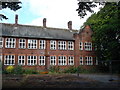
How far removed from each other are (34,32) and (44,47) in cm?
401

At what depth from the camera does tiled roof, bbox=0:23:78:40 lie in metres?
32.7

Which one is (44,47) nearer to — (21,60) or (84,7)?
(21,60)

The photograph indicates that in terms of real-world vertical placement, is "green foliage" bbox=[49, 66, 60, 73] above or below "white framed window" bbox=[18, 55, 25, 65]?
below

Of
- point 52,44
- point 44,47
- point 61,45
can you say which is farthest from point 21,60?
point 61,45

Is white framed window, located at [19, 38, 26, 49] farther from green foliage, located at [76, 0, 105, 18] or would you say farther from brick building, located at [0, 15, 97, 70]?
green foliage, located at [76, 0, 105, 18]

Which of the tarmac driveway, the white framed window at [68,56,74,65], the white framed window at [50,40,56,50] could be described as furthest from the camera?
the white framed window at [68,56,74,65]

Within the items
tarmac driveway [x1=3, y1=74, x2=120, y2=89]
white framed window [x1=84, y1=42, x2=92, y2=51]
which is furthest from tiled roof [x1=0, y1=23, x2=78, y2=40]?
tarmac driveway [x1=3, y1=74, x2=120, y2=89]

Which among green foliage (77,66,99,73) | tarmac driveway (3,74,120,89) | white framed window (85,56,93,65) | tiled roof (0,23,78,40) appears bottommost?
green foliage (77,66,99,73)

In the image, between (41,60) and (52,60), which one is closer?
(41,60)

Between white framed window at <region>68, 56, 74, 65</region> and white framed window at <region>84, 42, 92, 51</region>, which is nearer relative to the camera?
white framed window at <region>68, 56, 74, 65</region>

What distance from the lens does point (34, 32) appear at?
34906 mm

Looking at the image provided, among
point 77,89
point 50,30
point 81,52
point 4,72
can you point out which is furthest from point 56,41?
point 77,89

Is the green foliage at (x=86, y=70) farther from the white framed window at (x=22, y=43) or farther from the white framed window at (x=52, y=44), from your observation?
the white framed window at (x=22, y=43)

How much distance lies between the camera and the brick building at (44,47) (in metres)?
31.7
